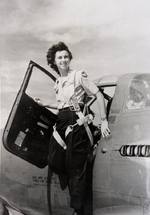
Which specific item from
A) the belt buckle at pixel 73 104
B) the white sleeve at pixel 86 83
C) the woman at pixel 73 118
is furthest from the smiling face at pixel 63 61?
the belt buckle at pixel 73 104

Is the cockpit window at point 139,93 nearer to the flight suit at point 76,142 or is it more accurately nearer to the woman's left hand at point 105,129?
the woman's left hand at point 105,129

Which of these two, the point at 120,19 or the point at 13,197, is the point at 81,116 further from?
the point at 13,197

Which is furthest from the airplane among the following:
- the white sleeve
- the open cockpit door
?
the white sleeve

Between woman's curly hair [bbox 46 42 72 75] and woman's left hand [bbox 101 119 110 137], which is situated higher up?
woman's curly hair [bbox 46 42 72 75]

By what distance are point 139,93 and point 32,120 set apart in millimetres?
996

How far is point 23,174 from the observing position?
11.4 feet

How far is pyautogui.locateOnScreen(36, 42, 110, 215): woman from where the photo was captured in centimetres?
294

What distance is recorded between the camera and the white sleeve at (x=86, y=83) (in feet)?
10.1

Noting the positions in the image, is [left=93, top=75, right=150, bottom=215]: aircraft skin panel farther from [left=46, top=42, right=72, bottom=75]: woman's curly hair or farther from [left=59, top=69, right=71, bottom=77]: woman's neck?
[left=46, top=42, right=72, bottom=75]: woman's curly hair

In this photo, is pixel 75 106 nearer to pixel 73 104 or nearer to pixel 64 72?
pixel 73 104

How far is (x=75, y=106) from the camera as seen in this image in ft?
10.1

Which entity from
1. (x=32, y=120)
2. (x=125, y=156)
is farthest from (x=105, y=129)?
(x=32, y=120)

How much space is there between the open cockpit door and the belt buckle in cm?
26

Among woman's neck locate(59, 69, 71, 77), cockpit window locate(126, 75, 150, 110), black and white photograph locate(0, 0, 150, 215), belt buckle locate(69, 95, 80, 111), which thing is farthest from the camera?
woman's neck locate(59, 69, 71, 77)
